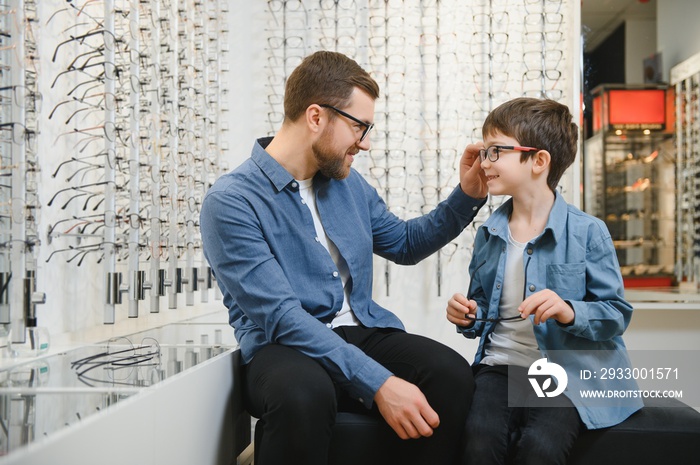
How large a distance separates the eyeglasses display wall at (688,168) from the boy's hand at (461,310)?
2439 mm

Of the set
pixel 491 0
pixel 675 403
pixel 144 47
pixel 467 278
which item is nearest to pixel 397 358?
pixel 675 403

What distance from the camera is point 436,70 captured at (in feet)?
13.0

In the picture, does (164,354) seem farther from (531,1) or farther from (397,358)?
(531,1)

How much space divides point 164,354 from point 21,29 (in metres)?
0.93

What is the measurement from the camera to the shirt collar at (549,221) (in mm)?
1904

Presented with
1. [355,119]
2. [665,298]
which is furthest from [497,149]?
[665,298]

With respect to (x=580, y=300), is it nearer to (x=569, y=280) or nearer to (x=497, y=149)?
(x=569, y=280)

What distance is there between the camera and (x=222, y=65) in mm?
3568

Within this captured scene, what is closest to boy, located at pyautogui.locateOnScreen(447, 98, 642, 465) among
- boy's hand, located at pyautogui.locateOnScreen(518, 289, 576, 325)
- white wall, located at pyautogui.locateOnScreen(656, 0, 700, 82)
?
boy's hand, located at pyautogui.locateOnScreen(518, 289, 576, 325)

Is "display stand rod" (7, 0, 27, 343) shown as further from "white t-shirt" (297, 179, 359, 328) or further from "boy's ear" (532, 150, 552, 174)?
"boy's ear" (532, 150, 552, 174)

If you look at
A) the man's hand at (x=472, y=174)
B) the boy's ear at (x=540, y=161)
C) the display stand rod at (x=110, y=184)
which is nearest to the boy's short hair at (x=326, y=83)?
the man's hand at (x=472, y=174)

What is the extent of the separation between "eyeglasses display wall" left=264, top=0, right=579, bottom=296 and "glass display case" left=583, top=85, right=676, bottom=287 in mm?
302

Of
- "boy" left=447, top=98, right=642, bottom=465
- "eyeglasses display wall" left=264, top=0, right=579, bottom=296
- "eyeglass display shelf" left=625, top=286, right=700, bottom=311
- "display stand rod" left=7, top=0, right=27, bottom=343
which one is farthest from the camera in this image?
"eyeglasses display wall" left=264, top=0, right=579, bottom=296

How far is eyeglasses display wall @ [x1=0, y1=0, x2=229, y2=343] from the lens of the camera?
1.83 metres
